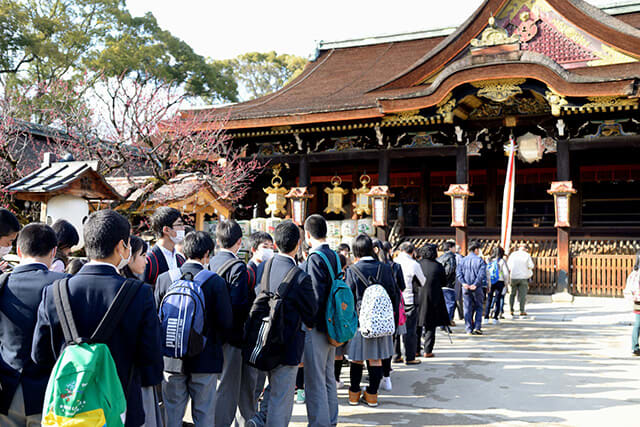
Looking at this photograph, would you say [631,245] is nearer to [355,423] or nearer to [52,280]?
[355,423]

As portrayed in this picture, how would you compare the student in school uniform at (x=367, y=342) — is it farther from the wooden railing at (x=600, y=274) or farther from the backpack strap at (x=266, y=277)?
the wooden railing at (x=600, y=274)

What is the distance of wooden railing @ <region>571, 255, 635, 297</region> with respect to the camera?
11391mm

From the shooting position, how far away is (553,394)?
5.20m

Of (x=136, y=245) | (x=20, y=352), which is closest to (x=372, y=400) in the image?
(x=136, y=245)

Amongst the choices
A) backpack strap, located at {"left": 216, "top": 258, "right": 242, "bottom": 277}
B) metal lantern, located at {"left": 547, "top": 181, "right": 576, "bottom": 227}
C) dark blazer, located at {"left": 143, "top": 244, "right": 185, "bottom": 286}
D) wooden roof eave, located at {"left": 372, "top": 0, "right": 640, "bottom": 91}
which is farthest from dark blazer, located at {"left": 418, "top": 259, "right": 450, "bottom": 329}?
wooden roof eave, located at {"left": 372, "top": 0, "right": 640, "bottom": 91}

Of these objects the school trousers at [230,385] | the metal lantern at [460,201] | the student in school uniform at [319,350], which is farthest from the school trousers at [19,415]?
the metal lantern at [460,201]

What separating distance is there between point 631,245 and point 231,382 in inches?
459

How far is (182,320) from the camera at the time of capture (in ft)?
10.6

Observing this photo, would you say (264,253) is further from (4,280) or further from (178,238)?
(4,280)

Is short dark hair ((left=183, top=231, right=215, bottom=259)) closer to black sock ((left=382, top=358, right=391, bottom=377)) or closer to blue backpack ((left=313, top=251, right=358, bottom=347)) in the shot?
blue backpack ((left=313, top=251, right=358, bottom=347))

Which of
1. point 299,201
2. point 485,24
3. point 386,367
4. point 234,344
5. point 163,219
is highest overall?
point 485,24

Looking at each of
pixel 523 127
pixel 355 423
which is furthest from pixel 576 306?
pixel 355 423

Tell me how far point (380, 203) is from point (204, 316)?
34.4 ft

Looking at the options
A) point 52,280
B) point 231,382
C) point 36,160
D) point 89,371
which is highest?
point 36,160
